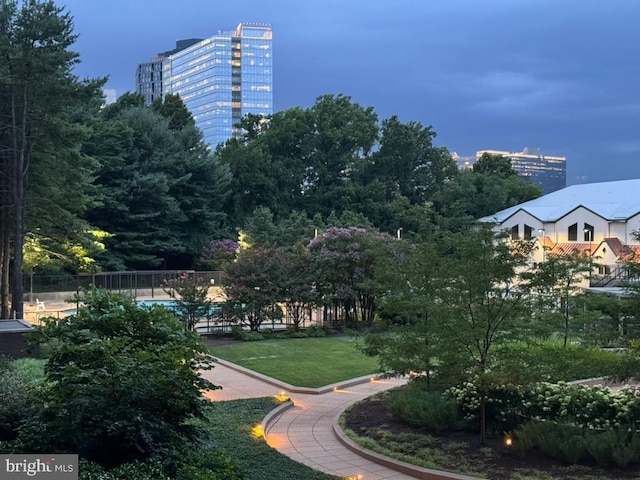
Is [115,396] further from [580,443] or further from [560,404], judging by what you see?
[560,404]

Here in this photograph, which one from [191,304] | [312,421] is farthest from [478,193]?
[312,421]

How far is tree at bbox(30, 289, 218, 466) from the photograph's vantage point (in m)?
5.91

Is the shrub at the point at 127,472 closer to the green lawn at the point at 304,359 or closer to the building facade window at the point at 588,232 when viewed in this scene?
the green lawn at the point at 304,359

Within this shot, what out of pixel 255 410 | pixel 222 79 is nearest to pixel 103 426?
pixel 255 410

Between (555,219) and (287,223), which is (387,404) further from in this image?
(555,219)

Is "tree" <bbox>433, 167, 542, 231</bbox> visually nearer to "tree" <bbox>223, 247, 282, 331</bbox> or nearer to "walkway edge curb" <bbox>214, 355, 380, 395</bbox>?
"tree" <bbox>223, 247, 282, 331</bbox>

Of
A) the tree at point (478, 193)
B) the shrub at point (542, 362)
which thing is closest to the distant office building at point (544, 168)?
the tree at point (478, 193)

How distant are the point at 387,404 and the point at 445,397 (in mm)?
1473

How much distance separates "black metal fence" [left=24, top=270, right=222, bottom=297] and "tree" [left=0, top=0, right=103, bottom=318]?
12153mm

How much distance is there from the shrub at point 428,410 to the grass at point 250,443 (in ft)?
8.07

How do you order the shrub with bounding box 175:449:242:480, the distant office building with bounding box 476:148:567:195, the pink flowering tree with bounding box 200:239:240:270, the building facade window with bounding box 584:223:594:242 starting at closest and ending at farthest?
the shrub with bounding box 175:449:242:480, the building facade window with bounding box 584:223:594:242, the pink flowering tree with bounding box 200:239:240:270, the distant office building with bounding box 476:148:567:195

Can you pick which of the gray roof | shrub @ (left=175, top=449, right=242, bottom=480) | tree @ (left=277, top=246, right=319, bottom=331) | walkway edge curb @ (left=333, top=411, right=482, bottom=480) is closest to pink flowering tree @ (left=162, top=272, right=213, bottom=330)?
tree @ (left=277, top=246, right=319, bottom=331)

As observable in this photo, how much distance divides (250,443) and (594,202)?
43806 mm

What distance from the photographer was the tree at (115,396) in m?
5.91
